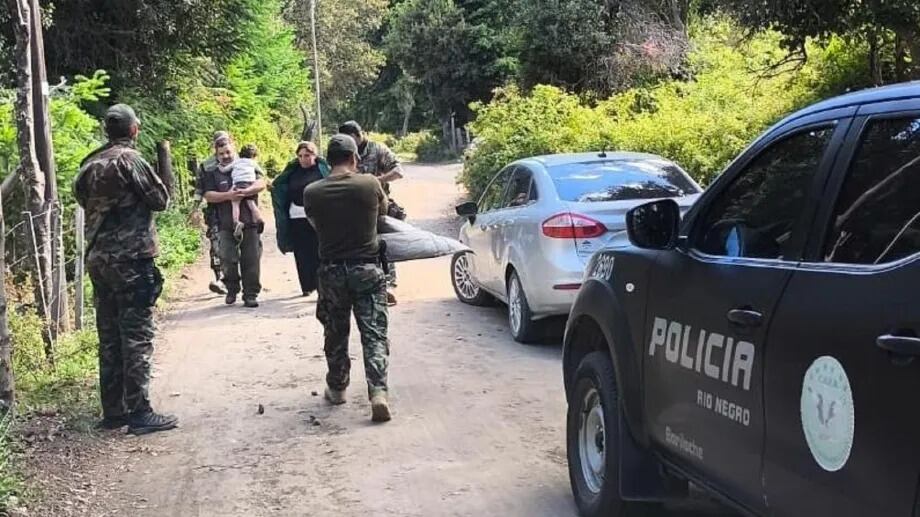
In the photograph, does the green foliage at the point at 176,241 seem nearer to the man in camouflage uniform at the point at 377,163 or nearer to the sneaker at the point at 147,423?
the man in camouflage uniform at the point at 377,163

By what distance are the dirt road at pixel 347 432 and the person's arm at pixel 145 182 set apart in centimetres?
157

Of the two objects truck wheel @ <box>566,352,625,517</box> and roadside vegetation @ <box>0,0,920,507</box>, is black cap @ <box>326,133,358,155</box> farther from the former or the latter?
truck wheel @ <box>566,352,625,517</box>

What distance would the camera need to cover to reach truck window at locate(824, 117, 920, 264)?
2.80 metres

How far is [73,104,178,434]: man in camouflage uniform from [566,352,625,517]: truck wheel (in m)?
3.13

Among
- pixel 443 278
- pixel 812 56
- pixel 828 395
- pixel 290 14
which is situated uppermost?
pixel 290 14

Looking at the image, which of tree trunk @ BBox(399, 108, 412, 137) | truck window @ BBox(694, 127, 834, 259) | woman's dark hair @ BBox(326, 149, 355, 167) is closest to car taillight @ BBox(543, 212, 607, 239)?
woman's dark hair @ BBox(326, 149, 355, 167)

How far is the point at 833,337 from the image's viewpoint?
280cm

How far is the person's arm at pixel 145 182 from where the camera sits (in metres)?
6.52

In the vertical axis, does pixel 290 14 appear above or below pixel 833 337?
above

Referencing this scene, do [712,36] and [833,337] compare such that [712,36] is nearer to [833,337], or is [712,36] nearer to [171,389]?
[171,389]

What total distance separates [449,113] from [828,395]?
47.1m

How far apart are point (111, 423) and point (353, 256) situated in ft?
6.51

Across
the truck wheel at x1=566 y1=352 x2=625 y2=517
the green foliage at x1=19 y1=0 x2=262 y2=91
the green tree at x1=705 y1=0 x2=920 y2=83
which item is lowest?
the truck wheel at x1=566 y1=352 x2=625 y2=517

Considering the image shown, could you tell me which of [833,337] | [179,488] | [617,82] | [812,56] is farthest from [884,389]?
[617,82]
